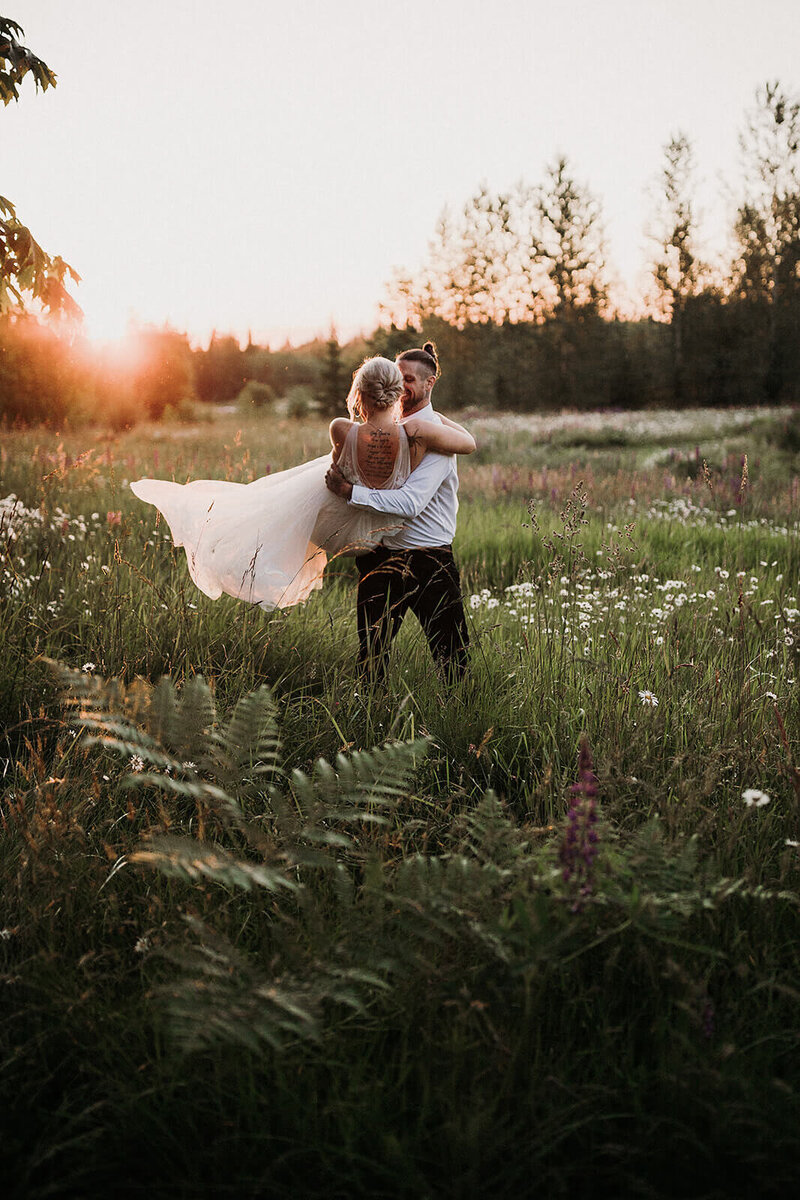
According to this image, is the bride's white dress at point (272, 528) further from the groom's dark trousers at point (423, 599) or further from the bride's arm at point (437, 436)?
the groom's dark trousers at point (423, 599)

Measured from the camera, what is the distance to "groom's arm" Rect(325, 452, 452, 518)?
3.49 metres

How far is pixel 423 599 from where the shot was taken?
3.70 metres

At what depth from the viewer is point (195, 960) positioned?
139cm

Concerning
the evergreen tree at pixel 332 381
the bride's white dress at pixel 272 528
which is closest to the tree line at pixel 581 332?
the evergreen tree at pixel 332 381

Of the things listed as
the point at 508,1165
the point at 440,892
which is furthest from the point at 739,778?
the point at 508,1165

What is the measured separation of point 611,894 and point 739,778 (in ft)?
4.14

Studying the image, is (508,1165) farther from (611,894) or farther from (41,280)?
(41,280)

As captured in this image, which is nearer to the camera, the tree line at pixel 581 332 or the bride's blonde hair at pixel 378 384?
the bride's blonde hair at pixel 378 384

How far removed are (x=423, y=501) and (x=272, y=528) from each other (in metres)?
0.83

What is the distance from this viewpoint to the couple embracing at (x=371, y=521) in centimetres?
354

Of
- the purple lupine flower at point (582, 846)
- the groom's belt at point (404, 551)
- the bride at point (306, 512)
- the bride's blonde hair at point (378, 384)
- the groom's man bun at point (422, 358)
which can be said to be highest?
the groom's man bun at point (422, 358)

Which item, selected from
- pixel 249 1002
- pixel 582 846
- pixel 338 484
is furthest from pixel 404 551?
pixel 249 1002

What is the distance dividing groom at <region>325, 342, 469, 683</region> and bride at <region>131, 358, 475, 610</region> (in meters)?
0.11

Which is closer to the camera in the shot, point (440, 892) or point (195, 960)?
point (195, 960)
